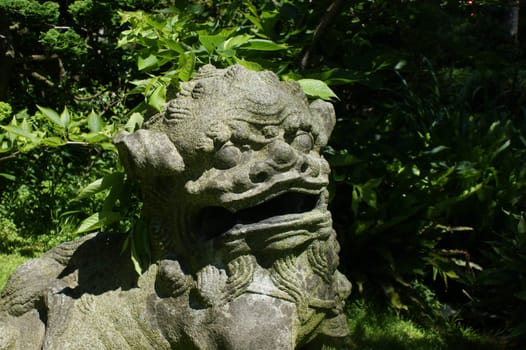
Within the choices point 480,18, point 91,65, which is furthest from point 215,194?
point 480,18

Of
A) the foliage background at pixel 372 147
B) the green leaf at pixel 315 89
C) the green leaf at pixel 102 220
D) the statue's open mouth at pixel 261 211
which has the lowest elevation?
the foliage background at pixel 372 147

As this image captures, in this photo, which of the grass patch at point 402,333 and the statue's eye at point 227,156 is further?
the grass patch at point 402,333

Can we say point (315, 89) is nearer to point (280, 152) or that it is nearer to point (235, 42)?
point (235, 42)

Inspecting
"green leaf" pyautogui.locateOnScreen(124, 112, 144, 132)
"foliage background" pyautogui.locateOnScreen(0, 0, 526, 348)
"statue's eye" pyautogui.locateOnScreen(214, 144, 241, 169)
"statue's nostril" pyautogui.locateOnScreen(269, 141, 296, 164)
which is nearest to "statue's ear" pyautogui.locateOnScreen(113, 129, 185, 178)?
"statue's eye" pyautogui.locateOnScreen(214, 144, 241, 169)

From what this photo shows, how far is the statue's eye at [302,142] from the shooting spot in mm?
2014

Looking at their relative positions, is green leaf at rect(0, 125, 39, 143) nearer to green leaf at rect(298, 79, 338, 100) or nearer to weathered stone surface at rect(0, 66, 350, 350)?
weathered stone surface at rect(0, 66, 350, 350)

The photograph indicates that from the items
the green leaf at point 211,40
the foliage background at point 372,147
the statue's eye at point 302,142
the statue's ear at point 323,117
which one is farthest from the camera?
the foliage background at point 372,147

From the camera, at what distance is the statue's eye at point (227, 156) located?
191 centimetres

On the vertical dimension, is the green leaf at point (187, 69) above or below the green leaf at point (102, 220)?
above

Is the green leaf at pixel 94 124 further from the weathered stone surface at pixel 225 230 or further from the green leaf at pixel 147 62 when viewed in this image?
the weathered stone surface at pixel 225 230

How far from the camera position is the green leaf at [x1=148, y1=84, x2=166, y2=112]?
2.05 meters

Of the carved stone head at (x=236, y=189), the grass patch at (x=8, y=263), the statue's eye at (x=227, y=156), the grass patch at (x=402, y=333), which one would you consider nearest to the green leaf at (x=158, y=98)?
the carved stone head at (x=236, y=189)

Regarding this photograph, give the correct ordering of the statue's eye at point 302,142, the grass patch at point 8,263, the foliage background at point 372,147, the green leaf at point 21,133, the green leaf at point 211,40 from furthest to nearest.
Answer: the grass patch at point 8,263 → the foliage background at point 372,147 → the green leaf at point 21,133 → the green leaf at point 211,40 → the statue's eye at point 302,142

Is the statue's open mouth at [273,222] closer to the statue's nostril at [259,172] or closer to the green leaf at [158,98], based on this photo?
the statue's nostril at [259,172]
